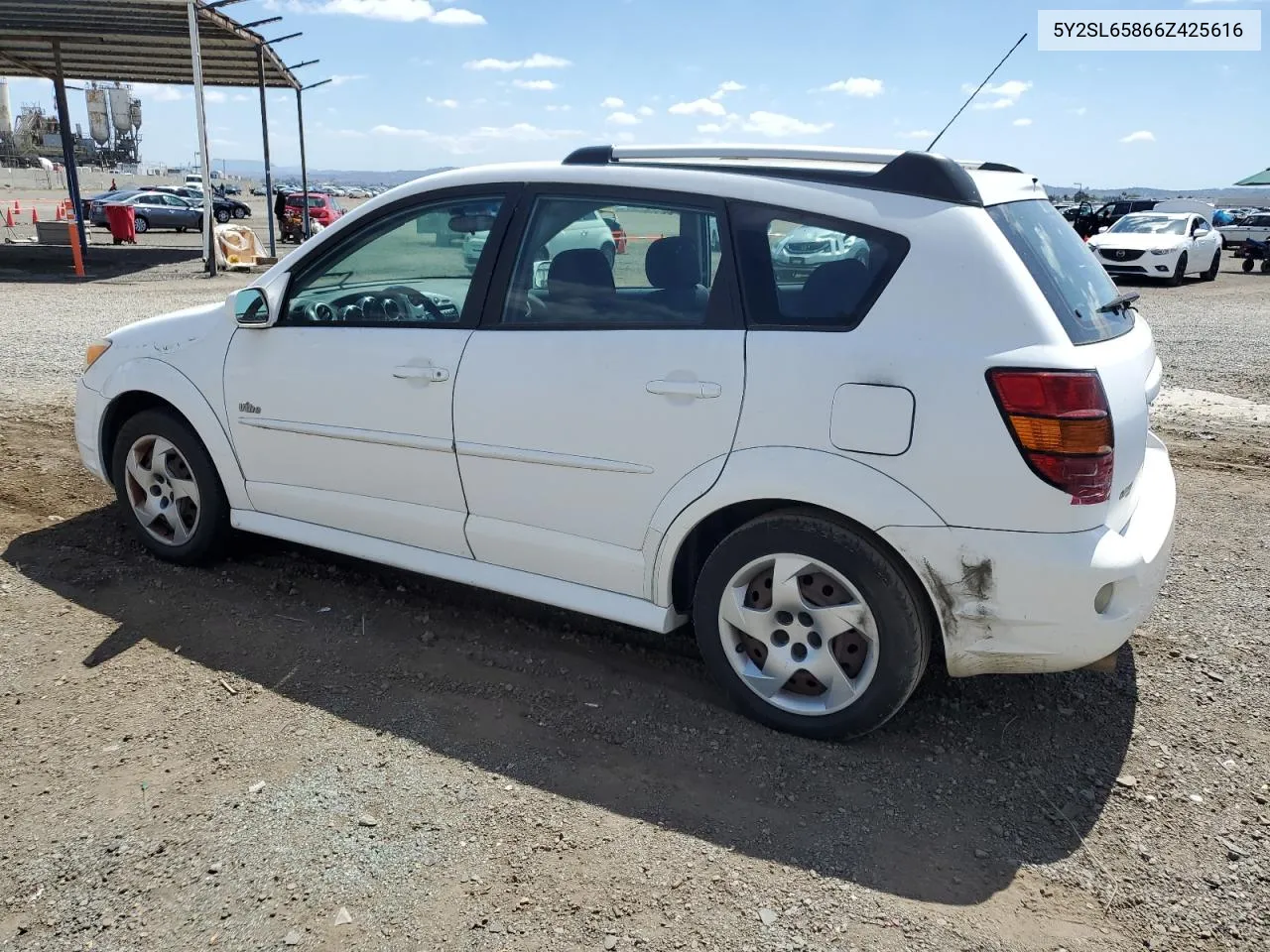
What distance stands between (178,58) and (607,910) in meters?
23.0

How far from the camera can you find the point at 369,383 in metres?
3.79

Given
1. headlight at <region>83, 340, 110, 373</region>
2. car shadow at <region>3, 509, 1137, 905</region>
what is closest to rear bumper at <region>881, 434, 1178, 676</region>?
car shadow at <region>3, 509, 1137, 905</region>

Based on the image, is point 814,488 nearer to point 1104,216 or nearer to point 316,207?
point 316,207

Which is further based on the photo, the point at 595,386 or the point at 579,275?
the point at 579,275

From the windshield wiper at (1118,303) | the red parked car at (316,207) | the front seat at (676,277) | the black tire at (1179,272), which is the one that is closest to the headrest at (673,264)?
the front seat at (676,277)

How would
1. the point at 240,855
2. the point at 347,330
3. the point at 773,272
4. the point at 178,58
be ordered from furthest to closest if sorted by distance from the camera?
1. the point at 178,58
2. the point at 347,330
3. the point at 773,272
4. the point at 240,855

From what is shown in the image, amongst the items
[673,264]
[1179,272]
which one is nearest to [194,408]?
[673,264]

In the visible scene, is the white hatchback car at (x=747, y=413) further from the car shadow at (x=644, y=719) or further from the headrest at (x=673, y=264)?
the car shadow at (x=644, y=719)

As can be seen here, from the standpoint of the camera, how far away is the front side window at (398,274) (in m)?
3.74

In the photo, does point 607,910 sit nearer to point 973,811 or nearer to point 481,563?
point 973,811

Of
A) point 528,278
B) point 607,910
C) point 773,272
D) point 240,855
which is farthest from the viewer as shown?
point 528,278

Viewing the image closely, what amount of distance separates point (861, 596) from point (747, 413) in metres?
0.67

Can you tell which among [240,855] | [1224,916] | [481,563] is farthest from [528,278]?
[1224,916]

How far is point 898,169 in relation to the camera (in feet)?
10.1
